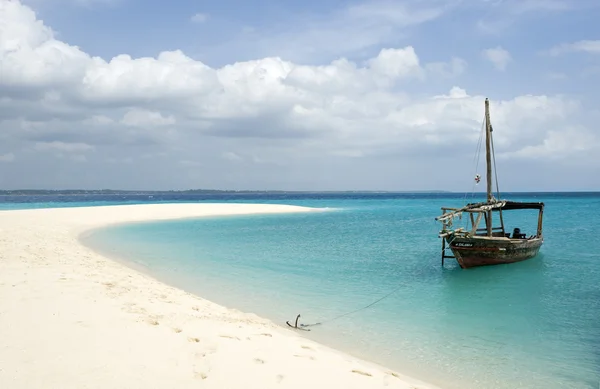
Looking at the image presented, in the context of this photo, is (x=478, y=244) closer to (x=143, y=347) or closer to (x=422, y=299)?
(x=422, y=299)

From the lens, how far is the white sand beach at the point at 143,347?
5.81 meters

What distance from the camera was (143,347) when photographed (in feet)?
22.4

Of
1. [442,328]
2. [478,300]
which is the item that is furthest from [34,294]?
[478,300]

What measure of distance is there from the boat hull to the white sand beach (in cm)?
1226

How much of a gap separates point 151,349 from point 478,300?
11.5 metres

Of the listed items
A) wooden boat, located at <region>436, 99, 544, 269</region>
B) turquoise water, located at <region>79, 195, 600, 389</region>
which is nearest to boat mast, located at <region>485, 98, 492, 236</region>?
wooden boat, located at <region>436, 99, 544, 269</region>

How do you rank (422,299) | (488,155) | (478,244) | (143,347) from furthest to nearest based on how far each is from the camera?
(488,155)
(478,244)
(422,299)
(143,347)

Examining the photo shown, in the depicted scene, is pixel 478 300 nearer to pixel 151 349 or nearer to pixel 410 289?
pixel 410 289

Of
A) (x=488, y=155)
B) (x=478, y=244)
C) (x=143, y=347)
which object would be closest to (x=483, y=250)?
(x=478, y=244)

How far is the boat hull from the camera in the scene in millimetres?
19973

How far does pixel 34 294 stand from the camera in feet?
31.9

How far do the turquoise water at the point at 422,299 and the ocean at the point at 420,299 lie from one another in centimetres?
4

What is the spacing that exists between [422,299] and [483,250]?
24.5 feet

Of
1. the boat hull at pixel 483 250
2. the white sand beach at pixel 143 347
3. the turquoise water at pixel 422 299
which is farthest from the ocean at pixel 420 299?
the white sand beach at pixel 143 347
